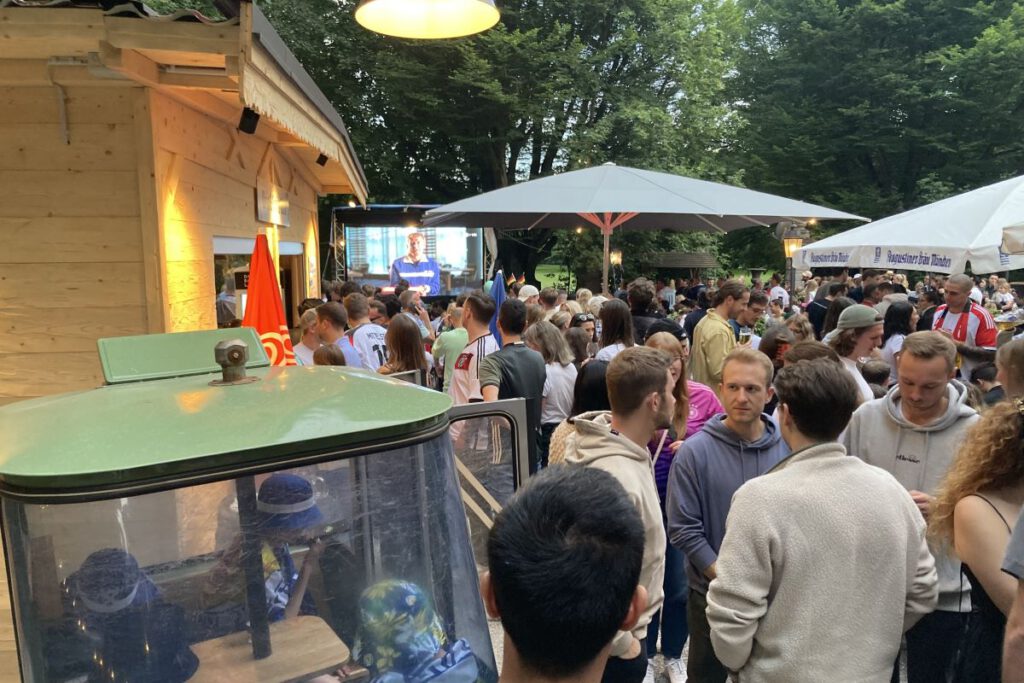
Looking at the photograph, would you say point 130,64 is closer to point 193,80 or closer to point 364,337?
point 193,80

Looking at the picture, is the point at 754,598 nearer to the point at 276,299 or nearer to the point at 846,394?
the point at 846,394

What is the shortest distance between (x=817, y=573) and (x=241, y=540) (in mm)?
1675

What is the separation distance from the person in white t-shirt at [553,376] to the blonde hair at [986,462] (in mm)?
3358

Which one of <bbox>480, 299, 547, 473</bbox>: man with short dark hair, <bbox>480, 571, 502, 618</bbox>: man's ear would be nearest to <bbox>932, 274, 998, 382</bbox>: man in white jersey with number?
<bbox>480, 299, 547, 473</bbox>: man with short dark hair

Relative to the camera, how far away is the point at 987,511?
2148 millimetres

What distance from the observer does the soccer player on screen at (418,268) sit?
19.2m

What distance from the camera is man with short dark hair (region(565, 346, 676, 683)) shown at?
2.62 metres

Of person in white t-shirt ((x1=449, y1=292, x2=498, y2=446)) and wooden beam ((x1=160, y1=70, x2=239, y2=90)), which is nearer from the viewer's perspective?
wooden beam ((x1=160, y1=70, x2=239, y2=90))

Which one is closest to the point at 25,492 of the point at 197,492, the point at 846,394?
the point at 197,492

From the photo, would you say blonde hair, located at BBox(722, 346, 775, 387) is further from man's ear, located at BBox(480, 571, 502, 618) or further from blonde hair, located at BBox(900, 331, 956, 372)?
man's ear, located at BBox(480, 571, 502, 618)

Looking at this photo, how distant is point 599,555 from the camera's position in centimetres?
131

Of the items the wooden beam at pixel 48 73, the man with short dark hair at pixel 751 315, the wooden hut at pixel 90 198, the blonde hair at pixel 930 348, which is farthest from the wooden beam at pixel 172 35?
the man with short dark hair at pixel 751 315

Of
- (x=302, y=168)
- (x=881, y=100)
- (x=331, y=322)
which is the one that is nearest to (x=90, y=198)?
(x=331, y=322)

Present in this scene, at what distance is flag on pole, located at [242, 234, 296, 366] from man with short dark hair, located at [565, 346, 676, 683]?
193 cm
